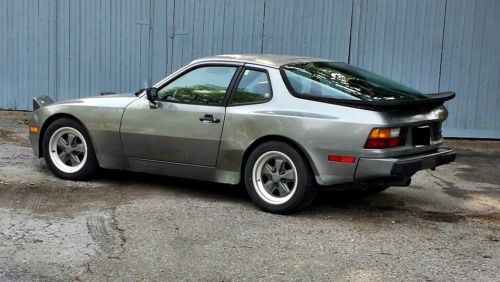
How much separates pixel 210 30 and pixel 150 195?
16.1 ft

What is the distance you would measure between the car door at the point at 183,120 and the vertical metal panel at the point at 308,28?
442 centimetres

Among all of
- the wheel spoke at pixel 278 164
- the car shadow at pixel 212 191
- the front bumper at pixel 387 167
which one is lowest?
the car shadow at pixel 212 191

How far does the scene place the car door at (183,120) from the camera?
6.21 m

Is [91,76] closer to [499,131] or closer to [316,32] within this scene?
[316,32]

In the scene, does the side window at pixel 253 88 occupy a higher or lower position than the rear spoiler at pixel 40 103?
higher

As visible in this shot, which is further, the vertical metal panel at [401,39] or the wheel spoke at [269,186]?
the vertical metal panel at [401,39]


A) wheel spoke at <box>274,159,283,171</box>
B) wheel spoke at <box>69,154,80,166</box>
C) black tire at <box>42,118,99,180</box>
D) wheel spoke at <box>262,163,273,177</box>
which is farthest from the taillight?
wheel spoke at <box>69,154,80,166</box>

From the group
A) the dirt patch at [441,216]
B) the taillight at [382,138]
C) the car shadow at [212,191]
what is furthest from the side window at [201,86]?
the dirt patch at [441,216]

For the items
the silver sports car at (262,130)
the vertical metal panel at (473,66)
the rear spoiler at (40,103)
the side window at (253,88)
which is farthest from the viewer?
the vertical metal panel at (473,66)

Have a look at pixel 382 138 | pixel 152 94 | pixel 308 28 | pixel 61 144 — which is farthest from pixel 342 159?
pixel 308 28

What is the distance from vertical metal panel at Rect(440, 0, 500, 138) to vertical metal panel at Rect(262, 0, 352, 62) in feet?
5.46

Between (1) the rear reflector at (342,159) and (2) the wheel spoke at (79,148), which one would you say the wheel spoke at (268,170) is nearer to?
(1) the rear reflector at (342,159)

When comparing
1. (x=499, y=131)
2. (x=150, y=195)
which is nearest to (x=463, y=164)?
(x=499, y=131)

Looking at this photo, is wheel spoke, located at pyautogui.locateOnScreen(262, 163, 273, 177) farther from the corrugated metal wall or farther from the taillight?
the corrugated metal wall
